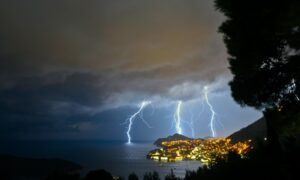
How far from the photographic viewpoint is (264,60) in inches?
537

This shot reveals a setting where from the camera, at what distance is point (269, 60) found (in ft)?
44.9

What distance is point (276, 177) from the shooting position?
9.33m

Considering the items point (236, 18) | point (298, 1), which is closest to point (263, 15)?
point (236, 18)

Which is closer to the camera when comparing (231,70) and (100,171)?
(100,171)

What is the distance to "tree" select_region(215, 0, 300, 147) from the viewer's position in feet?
38.6

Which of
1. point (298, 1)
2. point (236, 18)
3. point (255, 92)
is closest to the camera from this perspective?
point (298, 1)

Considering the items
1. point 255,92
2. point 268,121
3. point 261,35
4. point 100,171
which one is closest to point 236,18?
point 261,35

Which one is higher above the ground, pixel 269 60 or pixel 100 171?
pixel 269 60

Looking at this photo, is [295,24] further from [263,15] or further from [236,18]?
[236,18]

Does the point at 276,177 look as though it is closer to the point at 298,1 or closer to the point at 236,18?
the point at 298,1

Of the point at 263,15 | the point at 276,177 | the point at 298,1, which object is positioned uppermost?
the point at 263,15

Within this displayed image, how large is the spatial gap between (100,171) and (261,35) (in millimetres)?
8437

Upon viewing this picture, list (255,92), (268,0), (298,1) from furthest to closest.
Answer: (255,92), (268,0), (298,1)

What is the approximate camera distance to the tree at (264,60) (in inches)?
464
